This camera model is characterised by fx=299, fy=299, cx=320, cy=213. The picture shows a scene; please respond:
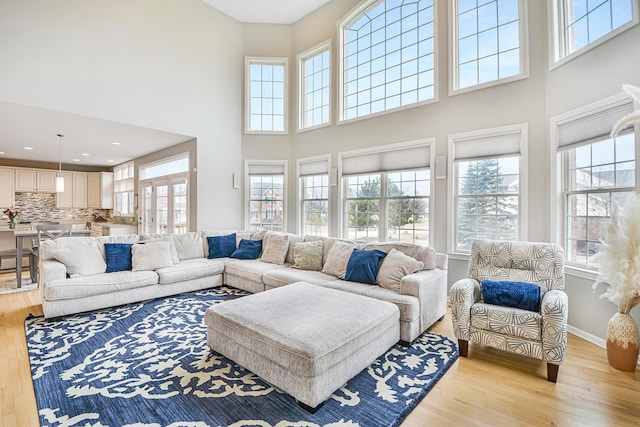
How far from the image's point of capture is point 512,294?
8.31ft

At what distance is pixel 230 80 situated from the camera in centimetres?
602

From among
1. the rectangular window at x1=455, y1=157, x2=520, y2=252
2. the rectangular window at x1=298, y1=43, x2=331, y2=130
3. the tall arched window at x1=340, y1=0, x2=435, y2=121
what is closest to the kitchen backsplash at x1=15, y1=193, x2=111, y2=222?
the rectangular window at x1=298, y1=43, x2=331, y2=130

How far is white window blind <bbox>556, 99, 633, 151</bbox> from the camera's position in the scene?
8.61 ft

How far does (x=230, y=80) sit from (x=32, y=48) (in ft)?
9.62

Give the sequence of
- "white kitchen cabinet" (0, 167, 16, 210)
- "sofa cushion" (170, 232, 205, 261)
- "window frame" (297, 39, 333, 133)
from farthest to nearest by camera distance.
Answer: "white kitchen cabinet" (0, 167, 16, 210) → "window frame" (297, 39, 333, 133) → "sofa cushion" (170, 232, 205, 261)

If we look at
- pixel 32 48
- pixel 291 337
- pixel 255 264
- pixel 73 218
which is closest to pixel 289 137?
pixel 255 264

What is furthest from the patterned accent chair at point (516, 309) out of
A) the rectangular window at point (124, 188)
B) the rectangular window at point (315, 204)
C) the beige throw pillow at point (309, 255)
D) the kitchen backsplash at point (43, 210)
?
the kitchen backsplash at point (43, 210)

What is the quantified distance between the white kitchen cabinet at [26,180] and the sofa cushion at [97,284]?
6.42 m

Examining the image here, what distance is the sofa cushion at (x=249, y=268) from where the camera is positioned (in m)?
4.20

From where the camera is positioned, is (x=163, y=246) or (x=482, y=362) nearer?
(x=482, y=362)

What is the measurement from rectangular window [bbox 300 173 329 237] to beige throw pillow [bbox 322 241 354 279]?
5.16 ft

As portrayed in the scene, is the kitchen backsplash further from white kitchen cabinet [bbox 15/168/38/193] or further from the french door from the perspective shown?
the french door

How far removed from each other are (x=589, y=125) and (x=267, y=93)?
527cm

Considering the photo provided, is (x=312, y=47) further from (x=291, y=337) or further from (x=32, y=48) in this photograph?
(x=291, y=337)
